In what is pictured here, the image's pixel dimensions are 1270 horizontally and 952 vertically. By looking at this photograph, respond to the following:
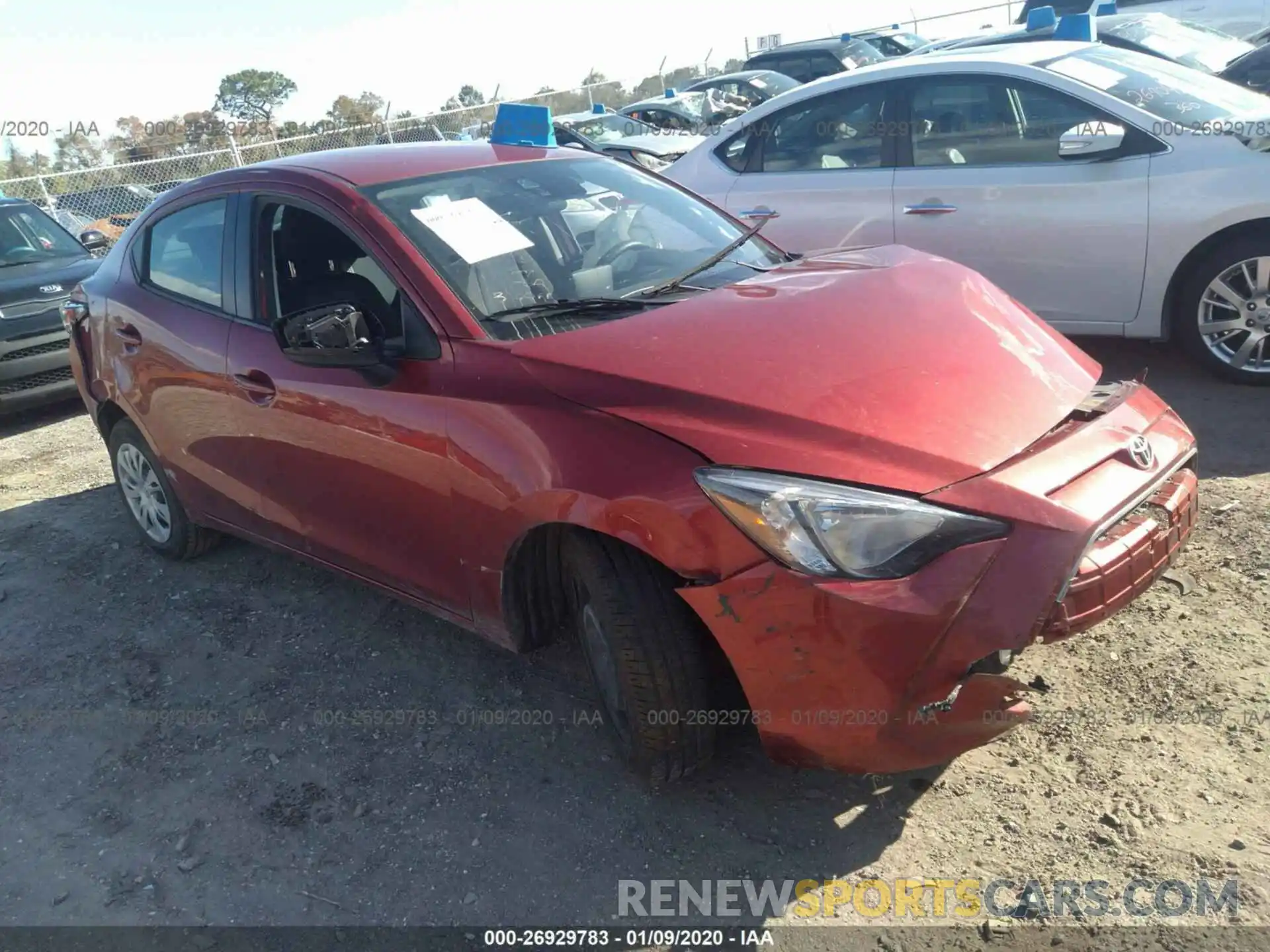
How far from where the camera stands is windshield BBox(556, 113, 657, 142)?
14.7 meters

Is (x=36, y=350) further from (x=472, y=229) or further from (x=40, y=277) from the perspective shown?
(x=472, y=229)

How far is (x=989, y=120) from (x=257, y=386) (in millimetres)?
4001

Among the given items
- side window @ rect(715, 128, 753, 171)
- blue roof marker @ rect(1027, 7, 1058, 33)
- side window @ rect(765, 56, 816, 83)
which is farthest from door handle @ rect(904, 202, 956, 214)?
side window @ rect(765, 56, 816, 83)

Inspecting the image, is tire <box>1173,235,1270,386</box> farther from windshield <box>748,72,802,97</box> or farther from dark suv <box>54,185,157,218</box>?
dark suv <box>54,185,157,218</box>

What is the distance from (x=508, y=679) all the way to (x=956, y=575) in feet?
5.83

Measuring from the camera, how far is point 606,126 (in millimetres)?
15109

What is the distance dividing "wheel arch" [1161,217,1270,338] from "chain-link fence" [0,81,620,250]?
1031 cm

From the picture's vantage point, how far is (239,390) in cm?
362

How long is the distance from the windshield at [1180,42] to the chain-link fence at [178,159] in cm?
814

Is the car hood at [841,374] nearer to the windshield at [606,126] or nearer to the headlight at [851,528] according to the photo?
the headlight at [851,528]

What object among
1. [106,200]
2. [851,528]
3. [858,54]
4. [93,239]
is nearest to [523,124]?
[93,239]

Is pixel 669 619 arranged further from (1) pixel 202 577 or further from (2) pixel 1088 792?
(1) pixel 202 577

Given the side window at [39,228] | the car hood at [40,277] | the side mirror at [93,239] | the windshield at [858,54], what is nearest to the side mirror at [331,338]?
the car hood at [40,277]

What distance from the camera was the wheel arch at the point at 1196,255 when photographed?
15.5 ft
